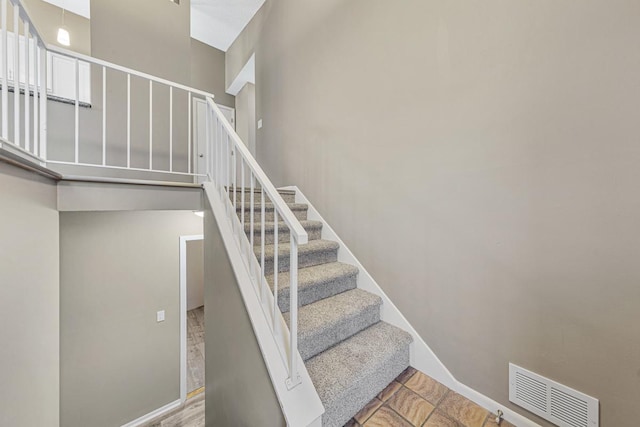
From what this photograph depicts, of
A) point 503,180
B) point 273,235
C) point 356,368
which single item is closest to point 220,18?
point 273,235

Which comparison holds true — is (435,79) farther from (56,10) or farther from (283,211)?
(56,10)

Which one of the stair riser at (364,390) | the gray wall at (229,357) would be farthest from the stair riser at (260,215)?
the stair riser at (364,390)

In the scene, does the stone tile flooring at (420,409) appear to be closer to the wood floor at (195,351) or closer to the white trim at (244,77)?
the wood floor at (195,351)

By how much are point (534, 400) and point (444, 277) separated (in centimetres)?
63

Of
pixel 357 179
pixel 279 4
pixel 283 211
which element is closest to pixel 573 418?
pixel 283 211

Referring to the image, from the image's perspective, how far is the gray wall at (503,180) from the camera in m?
0.96

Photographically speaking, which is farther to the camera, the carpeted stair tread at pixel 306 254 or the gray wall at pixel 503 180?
the carpeted stair tread at pixel 306 254

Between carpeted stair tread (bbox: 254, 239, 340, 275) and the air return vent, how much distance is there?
50.4 inches

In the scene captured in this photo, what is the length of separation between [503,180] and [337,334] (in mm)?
1228

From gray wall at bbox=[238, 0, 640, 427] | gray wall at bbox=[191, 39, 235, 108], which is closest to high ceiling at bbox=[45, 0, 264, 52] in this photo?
gray wall at bbox=[191, 39, 235, 108]

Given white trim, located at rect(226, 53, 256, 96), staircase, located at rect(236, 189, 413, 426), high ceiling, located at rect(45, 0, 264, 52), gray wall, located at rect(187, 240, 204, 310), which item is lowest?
gray wall, located at rect(187, 240, 204, 310)

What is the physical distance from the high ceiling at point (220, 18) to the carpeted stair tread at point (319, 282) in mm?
3979

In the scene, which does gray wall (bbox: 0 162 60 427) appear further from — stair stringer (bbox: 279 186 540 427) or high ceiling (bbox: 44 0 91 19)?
high ceiling (bbox: 44 0 91 19)

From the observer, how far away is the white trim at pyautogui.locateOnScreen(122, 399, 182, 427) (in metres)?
2.84
